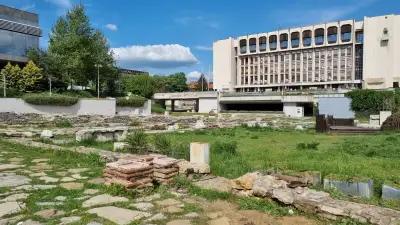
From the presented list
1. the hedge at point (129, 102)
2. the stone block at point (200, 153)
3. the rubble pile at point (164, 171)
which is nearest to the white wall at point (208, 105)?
the hedge at point (129, 102)

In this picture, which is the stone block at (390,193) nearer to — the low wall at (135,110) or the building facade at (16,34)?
the low wall at (135,110)

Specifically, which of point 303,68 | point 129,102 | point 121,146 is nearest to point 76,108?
point 129,102

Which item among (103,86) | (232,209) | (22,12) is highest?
(22,12)

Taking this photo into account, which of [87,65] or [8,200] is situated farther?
[87,65]

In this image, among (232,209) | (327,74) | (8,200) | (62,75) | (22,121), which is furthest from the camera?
(327,74)

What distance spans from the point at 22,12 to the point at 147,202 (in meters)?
63.3

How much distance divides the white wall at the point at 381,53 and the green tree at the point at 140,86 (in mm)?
48131

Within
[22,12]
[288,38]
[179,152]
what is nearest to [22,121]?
[179,152]

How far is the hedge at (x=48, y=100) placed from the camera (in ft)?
125

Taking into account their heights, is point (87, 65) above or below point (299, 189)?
above

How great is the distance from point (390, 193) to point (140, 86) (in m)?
93.8

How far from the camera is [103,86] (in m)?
63.5

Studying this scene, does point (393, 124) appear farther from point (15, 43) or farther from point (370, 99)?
point (15, 43)

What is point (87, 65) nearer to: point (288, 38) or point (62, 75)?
point (62, 75)
